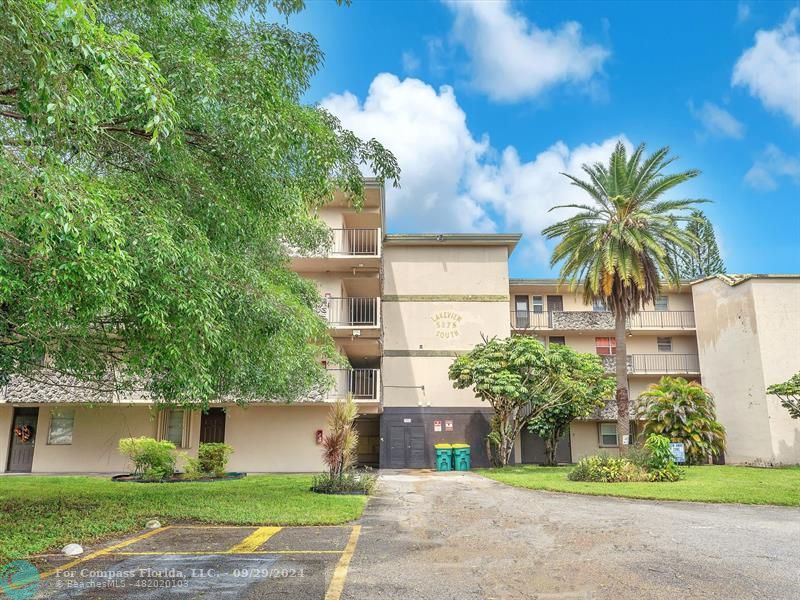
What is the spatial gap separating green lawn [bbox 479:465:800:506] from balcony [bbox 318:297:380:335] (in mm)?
7470

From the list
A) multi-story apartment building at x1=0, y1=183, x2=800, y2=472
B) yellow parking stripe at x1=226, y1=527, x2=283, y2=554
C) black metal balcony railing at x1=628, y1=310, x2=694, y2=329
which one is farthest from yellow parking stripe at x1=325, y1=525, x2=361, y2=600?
black metal balcony railing at x1=628, y1=310, x2=694, y2=329

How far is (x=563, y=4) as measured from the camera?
42.8 ft

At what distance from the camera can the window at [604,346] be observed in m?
27.2

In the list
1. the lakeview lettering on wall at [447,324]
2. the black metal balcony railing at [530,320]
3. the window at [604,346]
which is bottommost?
the window at [604,346]

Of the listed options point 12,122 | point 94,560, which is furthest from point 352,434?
point 12,122

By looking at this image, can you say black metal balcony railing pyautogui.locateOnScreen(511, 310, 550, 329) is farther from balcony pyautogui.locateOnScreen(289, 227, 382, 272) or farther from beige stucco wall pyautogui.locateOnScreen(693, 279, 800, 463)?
balcony pyautogui.locateOnScreen(289, 227, 382, 272)

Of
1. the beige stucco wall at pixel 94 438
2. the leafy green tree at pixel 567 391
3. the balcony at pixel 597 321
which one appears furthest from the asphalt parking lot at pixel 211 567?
the balcony at pixel 597 321

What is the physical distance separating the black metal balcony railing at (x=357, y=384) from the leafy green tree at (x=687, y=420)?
10911 mm

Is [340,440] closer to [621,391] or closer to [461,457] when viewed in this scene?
[461,457]

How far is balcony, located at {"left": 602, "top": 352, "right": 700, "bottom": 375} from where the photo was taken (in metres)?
26.2

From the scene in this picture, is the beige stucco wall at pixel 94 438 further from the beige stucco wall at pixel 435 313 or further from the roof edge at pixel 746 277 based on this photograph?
the roof edge at pixel 746 277

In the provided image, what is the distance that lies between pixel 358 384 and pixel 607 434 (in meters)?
12.4

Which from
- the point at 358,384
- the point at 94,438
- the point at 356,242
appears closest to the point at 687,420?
the point at 358,384

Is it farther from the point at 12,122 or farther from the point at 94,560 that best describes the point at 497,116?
the point at 94,560
